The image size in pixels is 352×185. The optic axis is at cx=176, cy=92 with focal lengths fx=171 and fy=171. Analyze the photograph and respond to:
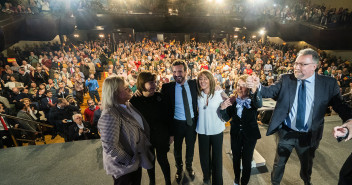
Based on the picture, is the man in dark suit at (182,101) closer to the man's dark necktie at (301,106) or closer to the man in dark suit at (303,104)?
the man in dark suit at (303,104)

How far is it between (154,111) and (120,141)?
21.8 inches

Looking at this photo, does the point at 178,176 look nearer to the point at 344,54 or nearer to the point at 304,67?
the point at 304,67

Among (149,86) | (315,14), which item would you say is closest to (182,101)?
(149,86)

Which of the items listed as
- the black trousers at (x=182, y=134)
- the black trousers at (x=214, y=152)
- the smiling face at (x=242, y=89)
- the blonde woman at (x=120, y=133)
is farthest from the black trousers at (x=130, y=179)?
the smiling face at (x=242, y=89)

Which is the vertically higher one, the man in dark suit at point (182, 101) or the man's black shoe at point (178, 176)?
the man in dark suit at point (182, 101)

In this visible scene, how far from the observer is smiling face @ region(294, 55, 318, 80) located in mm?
1703

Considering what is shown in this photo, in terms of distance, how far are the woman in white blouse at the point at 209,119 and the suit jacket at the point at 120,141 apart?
74cm

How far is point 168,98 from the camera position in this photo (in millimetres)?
2148

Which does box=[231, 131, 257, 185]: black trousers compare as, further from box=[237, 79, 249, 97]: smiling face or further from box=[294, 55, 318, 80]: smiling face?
box=[294, 55, 318, 80]: smiling face

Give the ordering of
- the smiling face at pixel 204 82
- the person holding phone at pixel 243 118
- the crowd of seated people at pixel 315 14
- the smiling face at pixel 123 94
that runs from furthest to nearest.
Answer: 1. the crowd of seated people at pixel 315 14
2. the smiling face at pixel 204 82
3. the person holding phone at pixel 243 118
4. the smiling face at pixel 123 94

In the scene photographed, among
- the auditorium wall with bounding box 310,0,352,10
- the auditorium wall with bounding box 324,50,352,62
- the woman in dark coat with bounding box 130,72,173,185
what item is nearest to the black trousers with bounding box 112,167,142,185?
the woman in dark coat with bounding box 130,72,173,185

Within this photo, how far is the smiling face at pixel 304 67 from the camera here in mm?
1703

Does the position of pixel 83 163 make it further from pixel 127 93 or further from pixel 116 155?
pixel 127 93

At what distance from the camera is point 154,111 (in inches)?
78.0
